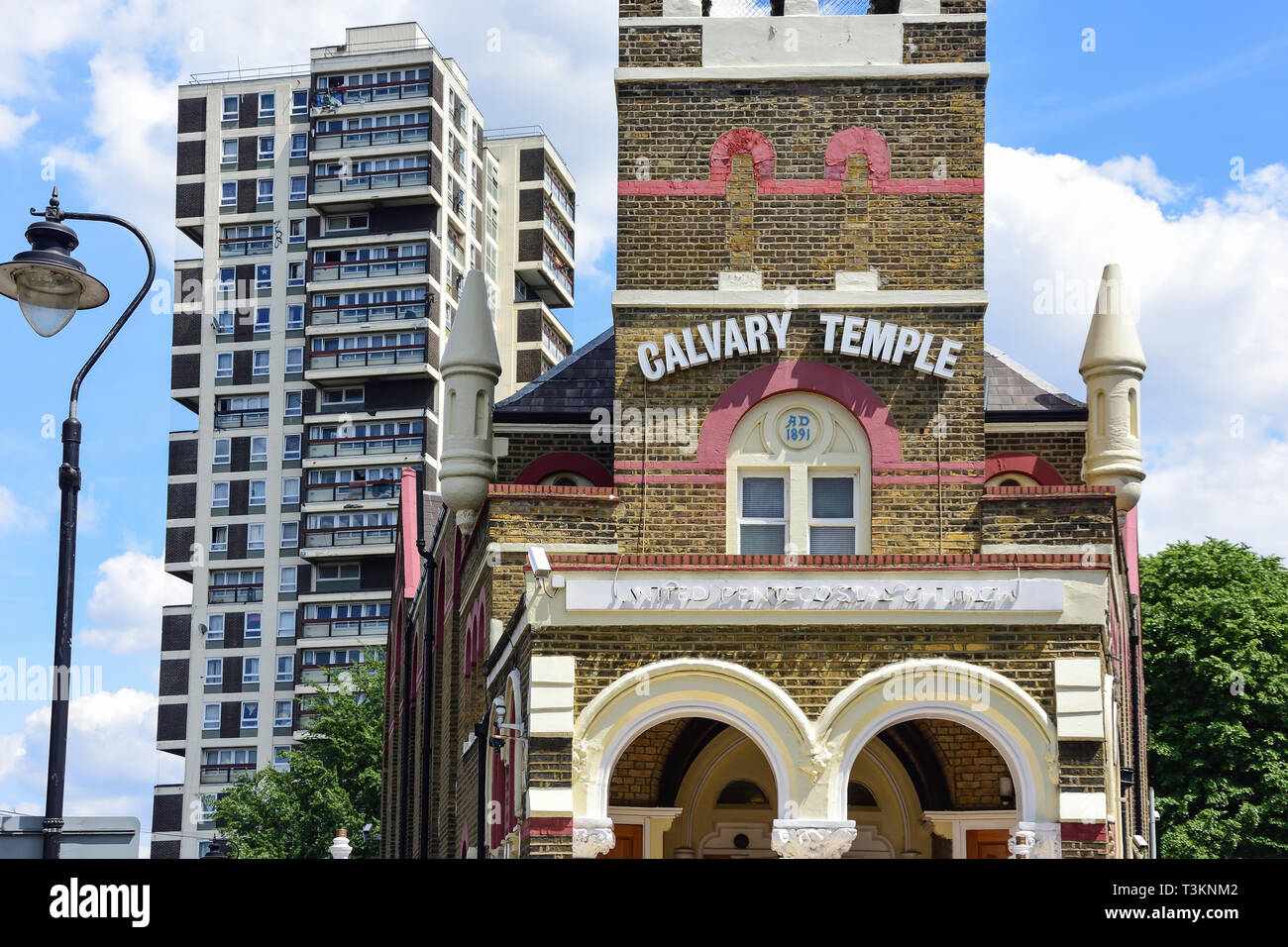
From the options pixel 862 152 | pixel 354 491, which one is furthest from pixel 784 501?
pixel 354 491

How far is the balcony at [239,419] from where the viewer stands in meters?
108

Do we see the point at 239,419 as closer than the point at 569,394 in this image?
No

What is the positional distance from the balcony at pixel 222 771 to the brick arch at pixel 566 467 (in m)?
72.8

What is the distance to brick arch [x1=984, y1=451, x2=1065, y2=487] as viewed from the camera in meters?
33.1

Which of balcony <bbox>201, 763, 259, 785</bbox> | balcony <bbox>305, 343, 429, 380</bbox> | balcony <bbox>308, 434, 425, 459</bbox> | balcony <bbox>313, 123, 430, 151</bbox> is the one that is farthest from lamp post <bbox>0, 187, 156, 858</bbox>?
balcony <bbox>313, 123, 430, 151</bbox>

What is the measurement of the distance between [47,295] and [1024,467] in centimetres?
1963

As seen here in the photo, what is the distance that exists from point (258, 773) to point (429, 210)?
41.3 metres

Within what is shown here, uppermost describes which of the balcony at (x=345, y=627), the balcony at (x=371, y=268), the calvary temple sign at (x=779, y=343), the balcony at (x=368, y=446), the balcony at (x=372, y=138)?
the balcony at (x=372, y=138)

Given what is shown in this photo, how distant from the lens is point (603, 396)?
3397cm

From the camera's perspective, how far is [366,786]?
69.6m

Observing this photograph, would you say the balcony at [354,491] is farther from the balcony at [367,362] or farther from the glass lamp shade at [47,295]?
the glass lamp shade at [47,295]

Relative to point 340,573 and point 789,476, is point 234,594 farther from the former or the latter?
point 789,476

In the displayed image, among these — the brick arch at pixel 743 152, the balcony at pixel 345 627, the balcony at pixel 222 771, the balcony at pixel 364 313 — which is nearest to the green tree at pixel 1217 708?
the brick arch at pixel 743 152
